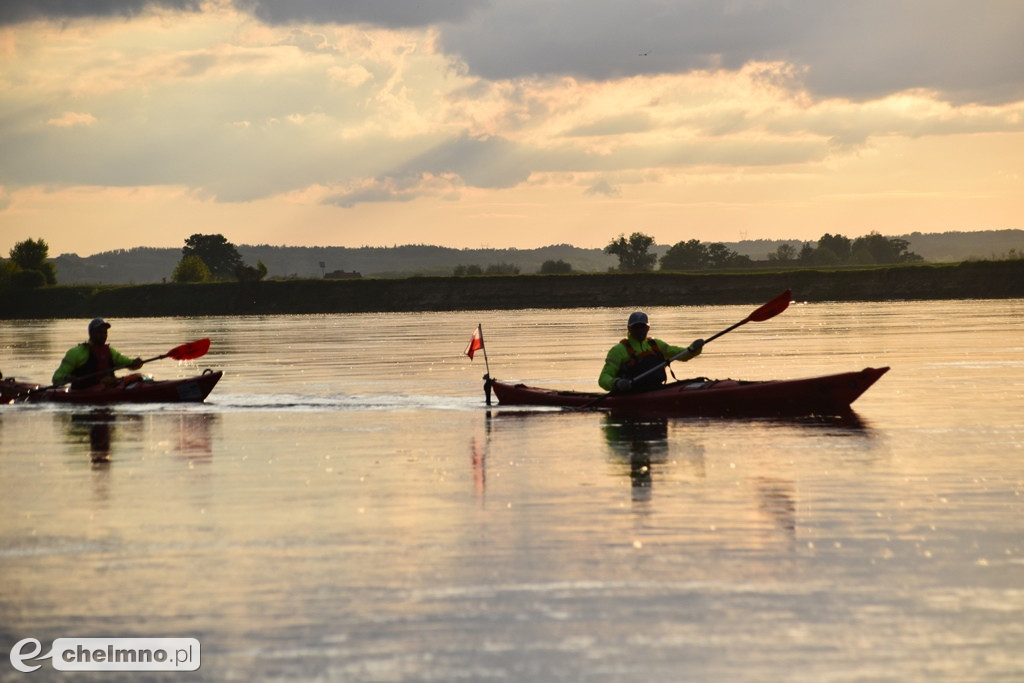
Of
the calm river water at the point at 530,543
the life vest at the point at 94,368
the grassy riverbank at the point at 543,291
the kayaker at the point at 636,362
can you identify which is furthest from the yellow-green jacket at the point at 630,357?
the grassy riverbank at the point at 543,291

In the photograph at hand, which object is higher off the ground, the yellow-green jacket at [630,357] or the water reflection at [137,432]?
the yellow-green jacket at [630,357]

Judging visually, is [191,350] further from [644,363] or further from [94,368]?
[644,363]

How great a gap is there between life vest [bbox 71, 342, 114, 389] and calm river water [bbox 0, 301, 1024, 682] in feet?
9.88

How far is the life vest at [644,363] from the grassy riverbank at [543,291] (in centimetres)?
10138

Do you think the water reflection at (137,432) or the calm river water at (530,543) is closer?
the calm river water at (530,543)

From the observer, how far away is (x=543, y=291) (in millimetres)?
143000

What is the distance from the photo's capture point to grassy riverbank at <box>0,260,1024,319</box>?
128m

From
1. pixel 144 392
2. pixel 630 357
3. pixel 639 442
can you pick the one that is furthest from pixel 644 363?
pixel 144 392

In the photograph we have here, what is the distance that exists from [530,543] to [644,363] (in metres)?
13.5

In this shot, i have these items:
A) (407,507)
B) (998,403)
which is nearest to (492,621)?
(407,507)

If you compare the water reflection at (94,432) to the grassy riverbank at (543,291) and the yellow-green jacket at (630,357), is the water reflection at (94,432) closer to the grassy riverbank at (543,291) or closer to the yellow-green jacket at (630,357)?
the yellow-green jacket at (630,357)

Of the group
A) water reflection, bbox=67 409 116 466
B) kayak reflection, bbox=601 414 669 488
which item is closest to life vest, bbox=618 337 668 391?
kayak reflection, bbox=601 414 669 488

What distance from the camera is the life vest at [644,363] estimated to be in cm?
2603

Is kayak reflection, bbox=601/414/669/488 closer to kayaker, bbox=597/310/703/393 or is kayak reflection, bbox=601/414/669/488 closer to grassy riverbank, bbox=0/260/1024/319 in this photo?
kayaker, bbox=597/310/703/393
